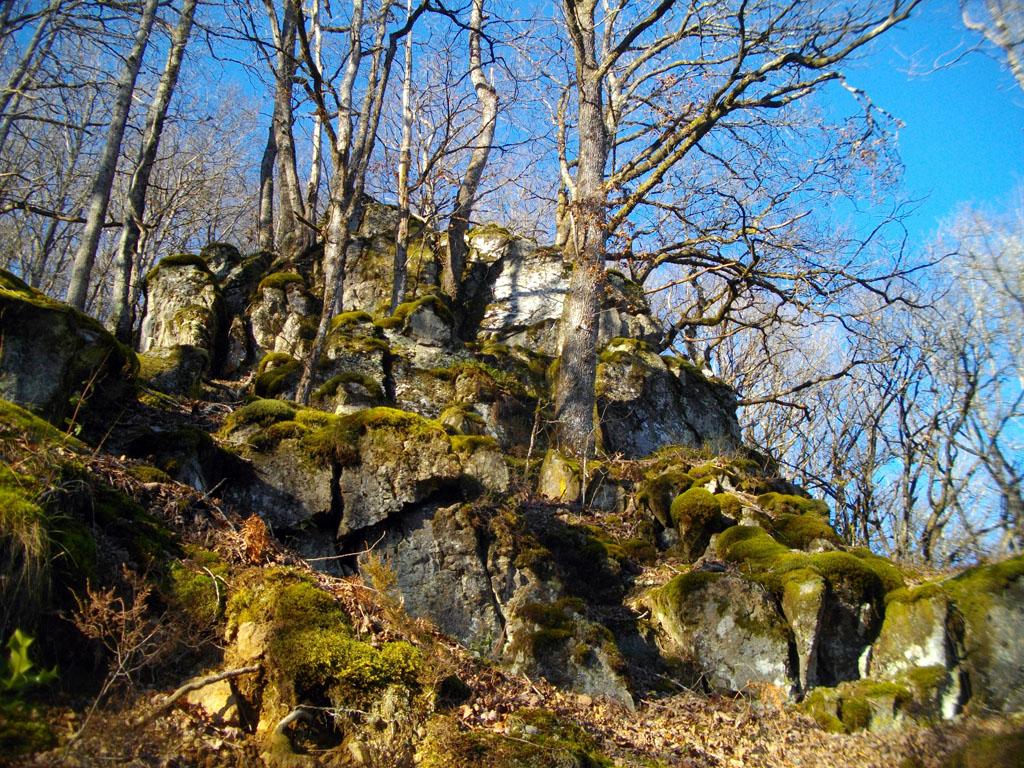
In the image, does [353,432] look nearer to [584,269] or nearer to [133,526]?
[133,526]

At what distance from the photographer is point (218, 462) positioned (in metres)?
6.04

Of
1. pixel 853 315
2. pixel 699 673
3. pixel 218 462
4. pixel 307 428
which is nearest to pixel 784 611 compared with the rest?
pixel 699 673

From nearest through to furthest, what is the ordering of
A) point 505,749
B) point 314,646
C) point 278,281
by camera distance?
point 505,749, point 314,646, point 278,281

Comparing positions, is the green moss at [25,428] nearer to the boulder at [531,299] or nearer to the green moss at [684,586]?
the green moss at [684,586]

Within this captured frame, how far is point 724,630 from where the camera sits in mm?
6227

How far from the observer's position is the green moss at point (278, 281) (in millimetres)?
12523

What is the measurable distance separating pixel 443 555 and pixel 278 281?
819 centimetres

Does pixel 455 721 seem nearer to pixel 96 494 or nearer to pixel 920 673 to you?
pixel 96 494

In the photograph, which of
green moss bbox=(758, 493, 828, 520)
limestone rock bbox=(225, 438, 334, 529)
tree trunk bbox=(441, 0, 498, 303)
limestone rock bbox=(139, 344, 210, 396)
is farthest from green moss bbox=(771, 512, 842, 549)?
tree trunk bbox=(441, 0, 498, 303)

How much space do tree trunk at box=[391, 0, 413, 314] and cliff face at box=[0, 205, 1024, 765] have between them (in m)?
2.65

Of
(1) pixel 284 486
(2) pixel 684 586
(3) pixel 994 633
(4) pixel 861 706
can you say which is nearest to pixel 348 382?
(1) pixel 284 486

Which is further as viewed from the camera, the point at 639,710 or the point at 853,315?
the point at 853,315

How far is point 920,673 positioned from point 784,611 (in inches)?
45.5

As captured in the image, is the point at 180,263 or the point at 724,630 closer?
the point at 724,630
